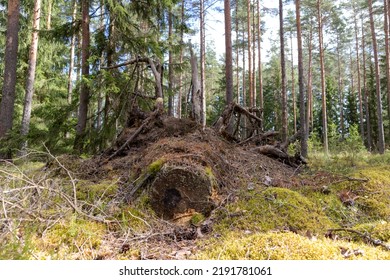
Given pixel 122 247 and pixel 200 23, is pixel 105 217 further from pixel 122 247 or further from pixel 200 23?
pixel 200 23

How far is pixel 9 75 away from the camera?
9523 mm

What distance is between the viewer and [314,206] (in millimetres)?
3816

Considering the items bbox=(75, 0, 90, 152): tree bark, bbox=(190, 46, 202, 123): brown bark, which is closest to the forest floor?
bbox=(190, 46, 202, 123): brown bark

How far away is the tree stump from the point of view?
11.9ft

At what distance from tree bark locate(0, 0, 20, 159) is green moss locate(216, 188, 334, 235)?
9.07m

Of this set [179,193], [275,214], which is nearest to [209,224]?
[179,193]

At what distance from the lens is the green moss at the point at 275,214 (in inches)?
129

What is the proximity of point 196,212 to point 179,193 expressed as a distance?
352mm

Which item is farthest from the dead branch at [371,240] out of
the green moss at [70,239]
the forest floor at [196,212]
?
the green moss at [70,239]

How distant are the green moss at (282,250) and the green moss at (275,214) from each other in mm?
553

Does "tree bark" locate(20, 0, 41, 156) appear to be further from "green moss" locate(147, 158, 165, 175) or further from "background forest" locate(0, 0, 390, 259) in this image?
"green moss" locate(147, 158, 165, 175)

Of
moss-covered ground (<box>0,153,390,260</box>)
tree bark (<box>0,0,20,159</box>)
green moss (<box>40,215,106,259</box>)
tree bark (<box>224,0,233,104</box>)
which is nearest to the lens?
moss-covered ground (<box>0,153,390,260</box>)

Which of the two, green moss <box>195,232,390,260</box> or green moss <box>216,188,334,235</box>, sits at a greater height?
green moss <box>216,188,334,235</box>
